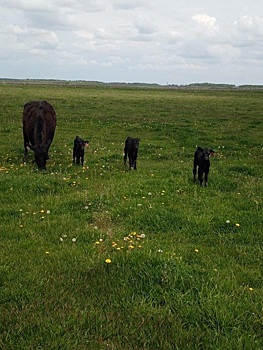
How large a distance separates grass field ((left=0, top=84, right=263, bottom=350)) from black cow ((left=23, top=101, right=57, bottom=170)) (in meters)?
0.62

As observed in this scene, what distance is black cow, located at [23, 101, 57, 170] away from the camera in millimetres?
14375

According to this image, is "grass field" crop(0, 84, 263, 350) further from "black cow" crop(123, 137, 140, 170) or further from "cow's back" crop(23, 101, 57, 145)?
"cow's back" crop(23, 101, 57, 145)

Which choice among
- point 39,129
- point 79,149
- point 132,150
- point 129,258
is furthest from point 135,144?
point 129,258

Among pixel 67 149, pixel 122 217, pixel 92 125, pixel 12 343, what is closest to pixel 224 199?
pixel 122 217

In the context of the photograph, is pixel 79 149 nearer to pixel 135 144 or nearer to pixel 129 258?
pixel 135 144

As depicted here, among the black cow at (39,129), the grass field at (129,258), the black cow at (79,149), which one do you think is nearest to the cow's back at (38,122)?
the black cow at (39,129)

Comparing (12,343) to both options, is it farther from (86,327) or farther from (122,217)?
(122,217)

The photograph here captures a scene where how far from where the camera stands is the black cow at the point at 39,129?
566 inches

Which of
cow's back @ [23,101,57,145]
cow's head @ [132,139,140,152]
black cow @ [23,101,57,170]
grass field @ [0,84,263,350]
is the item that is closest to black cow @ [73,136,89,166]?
grass field @ [0,84,263,350]

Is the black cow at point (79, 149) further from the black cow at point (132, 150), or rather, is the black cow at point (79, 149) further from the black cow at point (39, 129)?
the black cow at point (132, 150)

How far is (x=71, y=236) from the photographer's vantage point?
7828mm

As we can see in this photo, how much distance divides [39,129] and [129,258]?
33.3 ft

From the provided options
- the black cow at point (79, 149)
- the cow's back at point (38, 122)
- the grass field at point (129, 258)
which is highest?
the cow's back at point (38, 122)

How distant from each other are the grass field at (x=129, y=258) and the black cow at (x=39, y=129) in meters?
0.62
